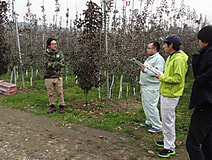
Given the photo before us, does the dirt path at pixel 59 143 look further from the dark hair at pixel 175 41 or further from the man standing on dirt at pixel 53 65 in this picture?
the dark hair at pixel 175 41

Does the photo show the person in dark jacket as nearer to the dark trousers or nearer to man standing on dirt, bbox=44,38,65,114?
the dark trousers

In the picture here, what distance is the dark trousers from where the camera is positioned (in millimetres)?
2479

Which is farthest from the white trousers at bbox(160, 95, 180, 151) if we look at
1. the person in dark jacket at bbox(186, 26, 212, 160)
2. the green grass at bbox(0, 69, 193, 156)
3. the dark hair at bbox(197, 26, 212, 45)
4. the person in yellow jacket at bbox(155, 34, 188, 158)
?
the dark hair at bbox(197, 26, 212, 45)

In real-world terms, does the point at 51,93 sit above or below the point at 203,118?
below

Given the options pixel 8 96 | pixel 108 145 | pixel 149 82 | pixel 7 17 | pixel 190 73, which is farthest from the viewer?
pixel 190 73

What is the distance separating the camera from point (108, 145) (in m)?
4.02

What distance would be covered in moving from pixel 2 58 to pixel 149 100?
23.4 ft

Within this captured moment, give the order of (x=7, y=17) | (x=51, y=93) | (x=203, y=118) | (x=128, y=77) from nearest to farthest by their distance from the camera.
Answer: (x=203, y=118) < (x=51, y=93) < (x=128, y=77) < (x=7, y=17)

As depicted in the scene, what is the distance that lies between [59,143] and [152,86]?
2.36 metres

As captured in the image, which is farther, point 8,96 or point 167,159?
point 8,96

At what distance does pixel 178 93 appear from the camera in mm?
3348

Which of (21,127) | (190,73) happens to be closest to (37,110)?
(21,127)

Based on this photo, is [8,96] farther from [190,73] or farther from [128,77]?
[190,73]

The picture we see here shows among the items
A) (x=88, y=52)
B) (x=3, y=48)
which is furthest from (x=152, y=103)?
(x=3, y=48)
